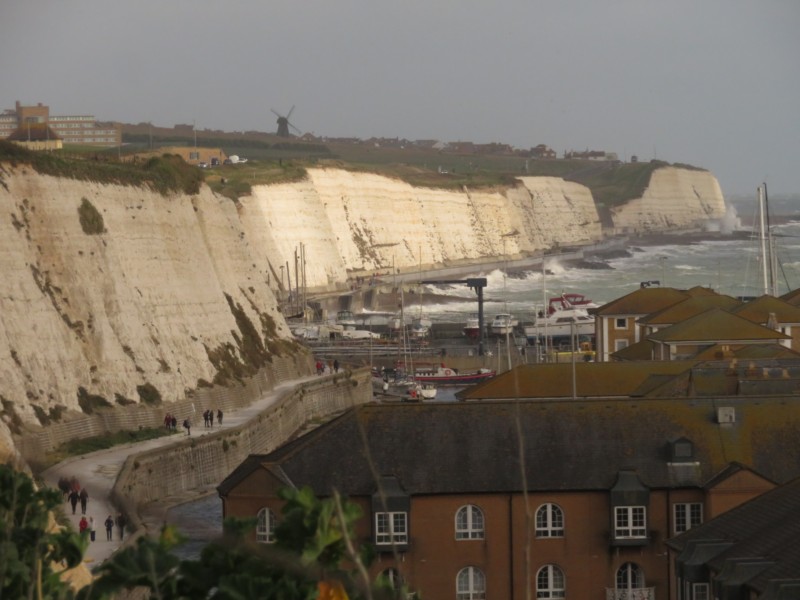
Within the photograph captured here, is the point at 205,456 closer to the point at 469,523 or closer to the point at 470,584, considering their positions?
the point at 469,523

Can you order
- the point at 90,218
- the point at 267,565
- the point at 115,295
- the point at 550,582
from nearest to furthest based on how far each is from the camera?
1. the point at 267,565
2. the point at 550,582
3. the point at 115,295
4. the point at 90,218

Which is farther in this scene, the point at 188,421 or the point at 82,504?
the point at 188,421

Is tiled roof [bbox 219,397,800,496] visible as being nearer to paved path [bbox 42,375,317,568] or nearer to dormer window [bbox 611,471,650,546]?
dormer window [bbox 611,471,650,546]

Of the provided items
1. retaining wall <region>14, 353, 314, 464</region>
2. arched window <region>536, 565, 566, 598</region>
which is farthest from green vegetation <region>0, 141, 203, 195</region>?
arched window <region>536, 565, 566, 598</region>

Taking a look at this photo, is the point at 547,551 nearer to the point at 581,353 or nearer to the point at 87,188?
the point at 87,188

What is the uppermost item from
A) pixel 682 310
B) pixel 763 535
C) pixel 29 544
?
pixel 29 544

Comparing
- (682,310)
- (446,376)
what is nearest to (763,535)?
(682,310)

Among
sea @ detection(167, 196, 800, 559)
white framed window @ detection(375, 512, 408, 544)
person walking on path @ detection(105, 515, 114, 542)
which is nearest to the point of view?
white framed window @ detection(375, 512, 408, 544)
